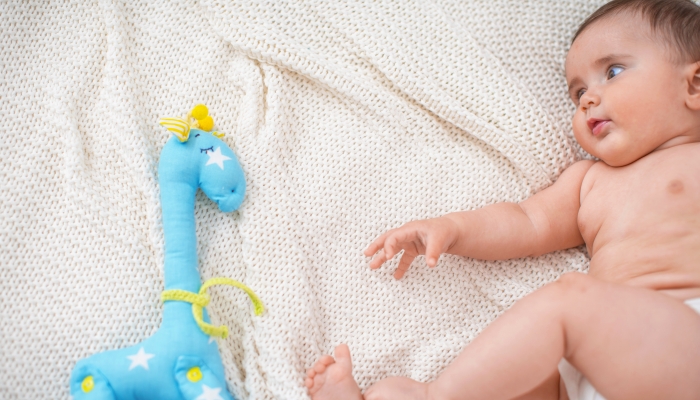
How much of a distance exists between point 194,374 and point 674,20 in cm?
117

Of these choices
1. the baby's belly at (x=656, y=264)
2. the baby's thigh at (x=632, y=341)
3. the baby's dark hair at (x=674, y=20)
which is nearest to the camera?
the baby's thigh at (x=632, y=341)

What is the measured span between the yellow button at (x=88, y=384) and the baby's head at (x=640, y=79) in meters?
1.09

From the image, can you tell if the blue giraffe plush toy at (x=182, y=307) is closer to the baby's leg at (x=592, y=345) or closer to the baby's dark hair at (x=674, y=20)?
the baby's leg at (x=592, y=345)

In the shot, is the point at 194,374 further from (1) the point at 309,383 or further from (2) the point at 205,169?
(2) the point at 205,169

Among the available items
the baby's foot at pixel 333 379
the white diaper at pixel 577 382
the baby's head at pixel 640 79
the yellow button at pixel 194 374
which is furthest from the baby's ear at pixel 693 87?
the yellow button at pixel 194 374

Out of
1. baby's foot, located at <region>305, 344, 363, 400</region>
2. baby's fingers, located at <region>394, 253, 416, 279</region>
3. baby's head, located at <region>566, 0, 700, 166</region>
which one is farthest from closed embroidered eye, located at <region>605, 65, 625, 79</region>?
baby's foot, located at <region>305, 344, 363, 400</region>

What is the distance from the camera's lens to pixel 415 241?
1.11m

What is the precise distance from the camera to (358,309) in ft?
3.79

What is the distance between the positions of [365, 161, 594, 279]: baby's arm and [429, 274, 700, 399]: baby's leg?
0.65ft

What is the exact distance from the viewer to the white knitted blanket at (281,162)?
3.58 ft

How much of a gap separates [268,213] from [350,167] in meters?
0.22

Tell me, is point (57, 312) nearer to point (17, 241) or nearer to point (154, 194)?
point (17, 241)

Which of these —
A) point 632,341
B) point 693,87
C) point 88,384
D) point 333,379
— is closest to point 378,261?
→ point 333,379

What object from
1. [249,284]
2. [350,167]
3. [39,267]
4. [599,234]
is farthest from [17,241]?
[599,234]
